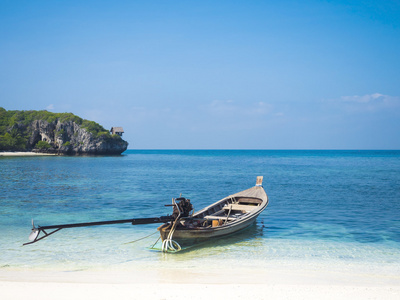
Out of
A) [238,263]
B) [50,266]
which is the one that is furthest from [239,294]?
[50,266]

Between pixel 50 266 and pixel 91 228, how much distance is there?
5541 mm

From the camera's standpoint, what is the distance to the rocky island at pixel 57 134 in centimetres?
12288

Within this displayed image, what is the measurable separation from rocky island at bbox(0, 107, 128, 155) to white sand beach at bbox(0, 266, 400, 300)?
12017cm

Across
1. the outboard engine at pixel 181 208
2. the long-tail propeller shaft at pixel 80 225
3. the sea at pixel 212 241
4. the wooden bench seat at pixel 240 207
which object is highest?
the outboard engine at pixel 181 208

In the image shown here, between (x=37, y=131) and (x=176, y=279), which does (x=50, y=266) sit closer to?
(x=176, y=279)

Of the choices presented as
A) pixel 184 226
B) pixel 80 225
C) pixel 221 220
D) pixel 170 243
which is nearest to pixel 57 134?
pixel 221 220

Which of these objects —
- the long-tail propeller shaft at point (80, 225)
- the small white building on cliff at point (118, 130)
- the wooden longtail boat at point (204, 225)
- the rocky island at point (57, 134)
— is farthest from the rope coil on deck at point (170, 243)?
the small white building on cliff at point (118, 130)

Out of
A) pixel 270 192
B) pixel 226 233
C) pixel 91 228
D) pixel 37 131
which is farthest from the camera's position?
pixel 37 131

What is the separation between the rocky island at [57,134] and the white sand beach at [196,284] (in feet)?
394

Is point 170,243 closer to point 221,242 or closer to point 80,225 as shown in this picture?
point 221,242

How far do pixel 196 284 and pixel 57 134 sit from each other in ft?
414

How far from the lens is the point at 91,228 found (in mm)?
16547

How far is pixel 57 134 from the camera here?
12338cm

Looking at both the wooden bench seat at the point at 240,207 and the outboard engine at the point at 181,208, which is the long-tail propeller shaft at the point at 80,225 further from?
the wooden bench seat at the point at 240,207
